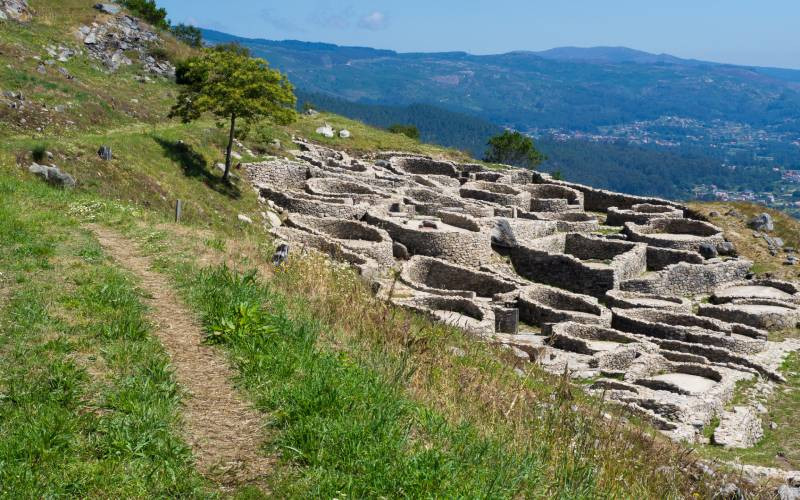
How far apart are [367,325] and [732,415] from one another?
1175 cm

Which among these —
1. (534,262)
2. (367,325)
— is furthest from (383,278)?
(367,325)

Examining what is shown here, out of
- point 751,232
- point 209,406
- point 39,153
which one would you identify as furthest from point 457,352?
point 751,232

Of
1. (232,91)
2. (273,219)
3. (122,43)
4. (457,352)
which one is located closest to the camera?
(457,352)

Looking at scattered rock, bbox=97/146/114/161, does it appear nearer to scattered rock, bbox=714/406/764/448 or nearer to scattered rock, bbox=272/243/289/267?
scattered rock, bbox=272/243/289/267

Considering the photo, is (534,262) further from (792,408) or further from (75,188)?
(75,188)

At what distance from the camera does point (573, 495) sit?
595cm

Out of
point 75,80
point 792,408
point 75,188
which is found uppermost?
point 75,80

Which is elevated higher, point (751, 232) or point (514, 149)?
point (514, 149)

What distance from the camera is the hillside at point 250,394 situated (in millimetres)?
5562

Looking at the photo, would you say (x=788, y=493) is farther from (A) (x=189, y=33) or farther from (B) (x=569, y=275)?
(A) (x=189, y=33)

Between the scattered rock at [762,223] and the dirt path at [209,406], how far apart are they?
3851cm

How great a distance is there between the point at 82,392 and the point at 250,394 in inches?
54.1

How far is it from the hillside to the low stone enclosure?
4.31 meters

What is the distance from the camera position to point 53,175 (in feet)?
63.1
